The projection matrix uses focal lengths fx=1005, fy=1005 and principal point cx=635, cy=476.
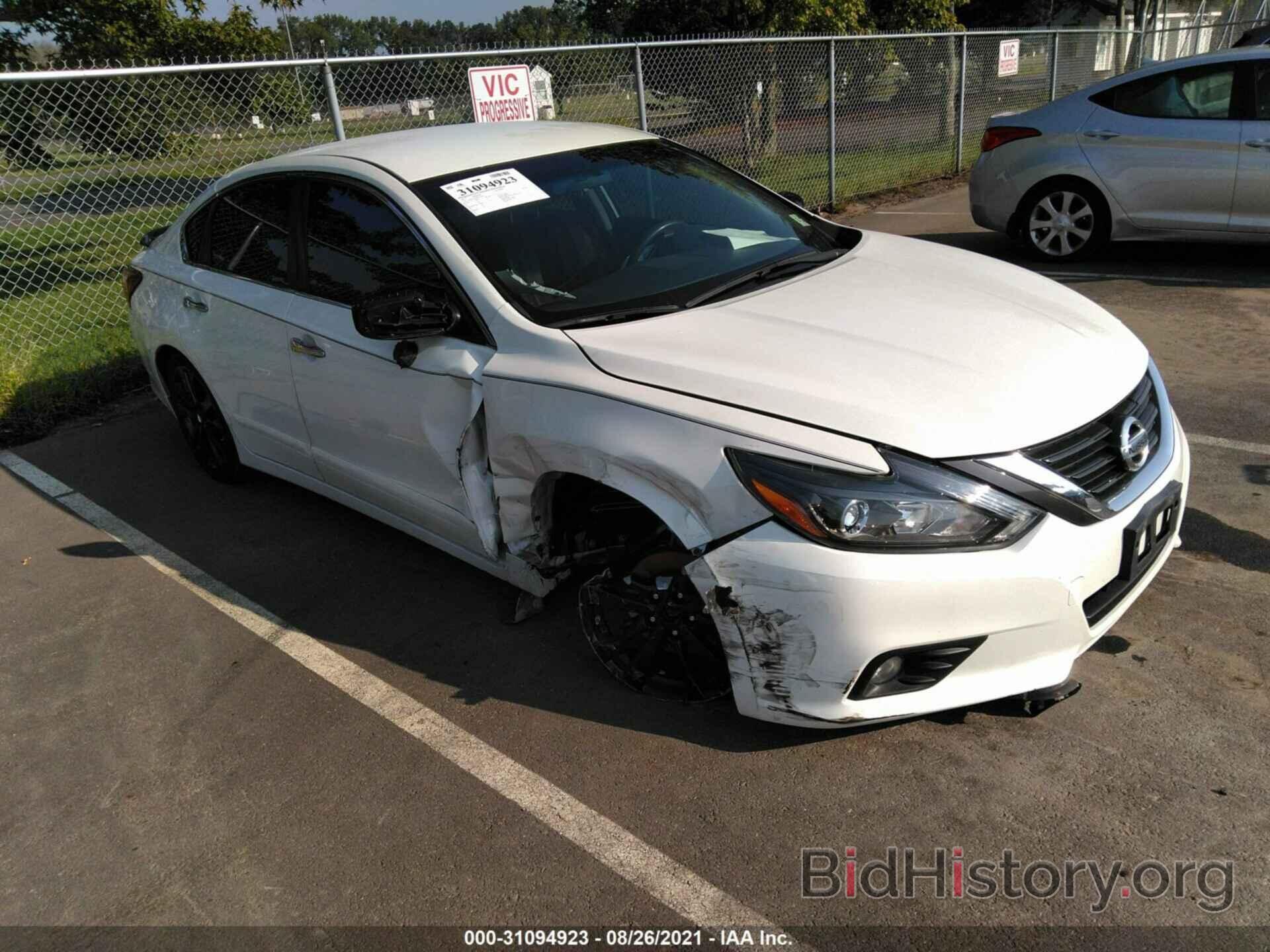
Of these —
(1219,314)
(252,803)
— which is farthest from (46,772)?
(1219,314)

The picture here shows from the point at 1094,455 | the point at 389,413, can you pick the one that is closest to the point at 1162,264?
the point at 1094,455

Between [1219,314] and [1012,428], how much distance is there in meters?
5.00

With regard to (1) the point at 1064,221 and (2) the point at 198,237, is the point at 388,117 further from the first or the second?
(1) the point at 1064,221

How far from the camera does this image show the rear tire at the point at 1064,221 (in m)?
7.98

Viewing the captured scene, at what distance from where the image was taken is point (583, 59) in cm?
940

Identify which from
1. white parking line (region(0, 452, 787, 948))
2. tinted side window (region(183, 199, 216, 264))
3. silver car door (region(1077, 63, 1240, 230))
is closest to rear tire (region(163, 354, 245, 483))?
tinted side window (region(183, 199, 216, 264))

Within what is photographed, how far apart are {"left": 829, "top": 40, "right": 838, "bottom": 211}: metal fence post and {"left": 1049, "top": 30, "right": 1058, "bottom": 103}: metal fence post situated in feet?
16.4

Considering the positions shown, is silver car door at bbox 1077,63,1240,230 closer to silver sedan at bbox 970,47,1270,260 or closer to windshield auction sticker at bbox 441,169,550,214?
silver sedan at bbox 970,47,1270,260

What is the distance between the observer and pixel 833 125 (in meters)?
11.2

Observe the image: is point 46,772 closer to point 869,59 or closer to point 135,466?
point 135,466

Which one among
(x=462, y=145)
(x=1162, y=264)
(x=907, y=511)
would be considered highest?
(x=462, y=145)

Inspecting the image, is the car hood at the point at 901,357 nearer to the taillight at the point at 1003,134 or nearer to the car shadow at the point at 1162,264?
the car shadow at the point at 1162,264

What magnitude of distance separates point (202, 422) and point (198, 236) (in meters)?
0.95
